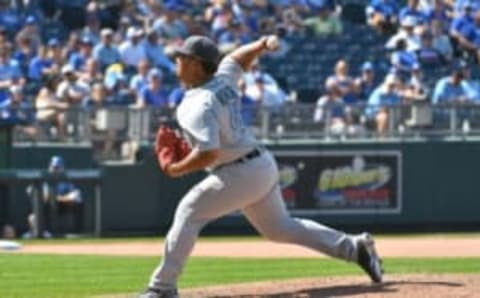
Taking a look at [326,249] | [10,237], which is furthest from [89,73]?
[326,249]

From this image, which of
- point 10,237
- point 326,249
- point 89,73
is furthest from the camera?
point 89,73

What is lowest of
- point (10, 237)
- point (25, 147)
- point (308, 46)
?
point (10, 237)

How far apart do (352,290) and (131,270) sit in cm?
416

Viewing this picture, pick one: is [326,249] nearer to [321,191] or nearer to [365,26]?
[321,191]

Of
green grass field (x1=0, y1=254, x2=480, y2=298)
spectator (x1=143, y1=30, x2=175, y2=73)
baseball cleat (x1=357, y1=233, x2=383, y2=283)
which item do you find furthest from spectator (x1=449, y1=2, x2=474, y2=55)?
baseball cleat (x1=357, y1=233, x2=383, y2=283)

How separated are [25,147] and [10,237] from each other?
132 centimetres

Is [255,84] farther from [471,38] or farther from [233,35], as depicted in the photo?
[471,38]

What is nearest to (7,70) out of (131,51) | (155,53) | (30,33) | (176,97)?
(30,33)

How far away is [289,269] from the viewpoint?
13.5 metres

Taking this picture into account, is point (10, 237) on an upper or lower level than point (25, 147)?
lower

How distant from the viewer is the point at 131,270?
13461mm

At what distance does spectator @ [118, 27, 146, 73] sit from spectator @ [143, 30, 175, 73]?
0.19 meters

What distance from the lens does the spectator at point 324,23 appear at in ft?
82.1

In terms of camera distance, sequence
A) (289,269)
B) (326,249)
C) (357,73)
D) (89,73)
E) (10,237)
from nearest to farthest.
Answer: (326,249), (289,269), (10,237), (89,73), (357,73)
